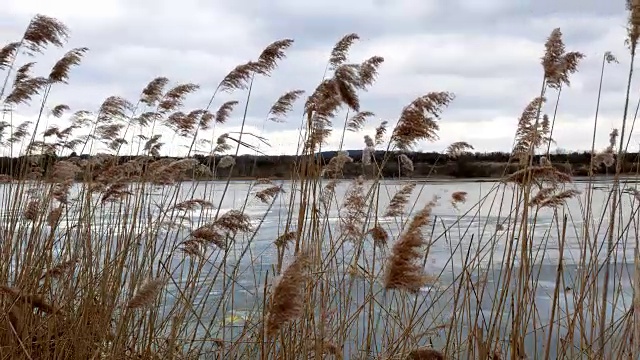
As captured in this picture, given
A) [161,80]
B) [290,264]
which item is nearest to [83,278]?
[161,80]

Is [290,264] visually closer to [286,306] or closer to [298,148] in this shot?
[286,306]

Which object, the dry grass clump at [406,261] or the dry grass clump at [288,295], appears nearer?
the dry grass clump at [288,295]

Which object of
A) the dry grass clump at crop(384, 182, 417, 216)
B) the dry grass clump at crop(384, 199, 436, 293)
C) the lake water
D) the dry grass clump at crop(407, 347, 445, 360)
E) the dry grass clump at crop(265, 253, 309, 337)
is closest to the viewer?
the dry grass clump at crop(265, 253, 309, 337)

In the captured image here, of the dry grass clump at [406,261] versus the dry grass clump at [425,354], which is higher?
the dry grass clump at [406,261]

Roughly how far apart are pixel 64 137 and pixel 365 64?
10.4 feet

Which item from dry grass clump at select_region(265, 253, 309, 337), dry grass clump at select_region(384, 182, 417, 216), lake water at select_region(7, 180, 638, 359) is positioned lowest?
lake water at select_region(7, 180, 638, 359)

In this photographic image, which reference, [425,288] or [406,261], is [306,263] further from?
[425,288]

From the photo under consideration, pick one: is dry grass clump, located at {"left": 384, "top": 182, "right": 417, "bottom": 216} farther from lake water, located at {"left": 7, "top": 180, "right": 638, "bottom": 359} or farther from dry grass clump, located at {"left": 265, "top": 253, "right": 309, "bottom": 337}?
dry grass clump, located at {"left": 265, "top": 253, "right": 309, "bottom": 337}

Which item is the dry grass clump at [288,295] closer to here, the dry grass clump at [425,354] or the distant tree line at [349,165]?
the dry grass clump at [425,354]

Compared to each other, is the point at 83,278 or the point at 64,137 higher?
the point at 64,137

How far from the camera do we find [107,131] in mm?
4703

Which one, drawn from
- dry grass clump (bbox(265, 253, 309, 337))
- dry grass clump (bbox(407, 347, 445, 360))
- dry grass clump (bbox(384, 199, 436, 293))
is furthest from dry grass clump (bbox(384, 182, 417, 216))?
dry grass clump (bbox(265, 253, 309, 337))

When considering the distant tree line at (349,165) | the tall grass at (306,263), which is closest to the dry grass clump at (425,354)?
the tall grass at (306,263)

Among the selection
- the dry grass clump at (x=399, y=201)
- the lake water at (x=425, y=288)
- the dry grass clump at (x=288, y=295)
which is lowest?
the lake water at (x=425, y=288)
